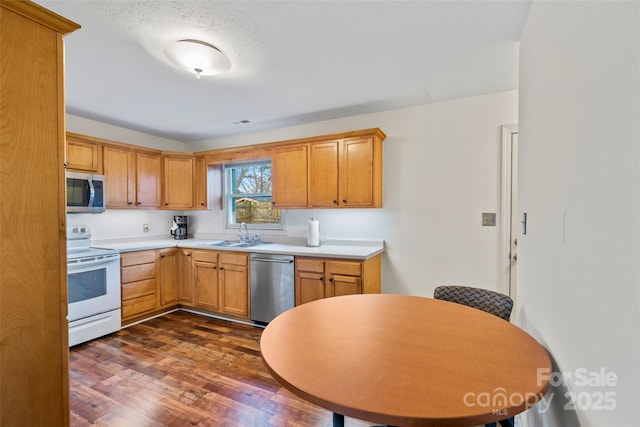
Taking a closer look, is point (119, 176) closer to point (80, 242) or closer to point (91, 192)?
point (91, 192)

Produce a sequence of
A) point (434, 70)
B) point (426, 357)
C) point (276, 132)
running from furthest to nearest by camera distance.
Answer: point (276, 132) < point (434, 70) < point (426, 357)

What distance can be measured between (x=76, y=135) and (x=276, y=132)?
220 cm

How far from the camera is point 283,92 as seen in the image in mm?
2713

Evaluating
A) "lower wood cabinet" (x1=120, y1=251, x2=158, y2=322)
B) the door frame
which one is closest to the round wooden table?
the door frame

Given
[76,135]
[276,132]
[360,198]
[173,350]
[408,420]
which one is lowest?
[173,350]

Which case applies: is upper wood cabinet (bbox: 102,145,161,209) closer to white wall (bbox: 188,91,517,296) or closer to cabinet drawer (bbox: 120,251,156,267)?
cabinet drawer (bbox: 120,251,156,267)

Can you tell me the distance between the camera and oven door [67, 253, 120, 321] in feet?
9.07

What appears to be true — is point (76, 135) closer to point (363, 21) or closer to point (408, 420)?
point (363, 21)

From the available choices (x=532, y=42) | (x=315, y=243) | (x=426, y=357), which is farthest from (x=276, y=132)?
(x=426, y=357)

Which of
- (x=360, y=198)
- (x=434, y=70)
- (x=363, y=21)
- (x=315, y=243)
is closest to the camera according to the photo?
(x=363, y=21)

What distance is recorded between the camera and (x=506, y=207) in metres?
2.66

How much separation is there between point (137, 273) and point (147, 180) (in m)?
1.25

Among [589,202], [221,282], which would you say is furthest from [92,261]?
[589,202]

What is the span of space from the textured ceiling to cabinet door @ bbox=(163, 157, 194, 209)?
0.87 m
